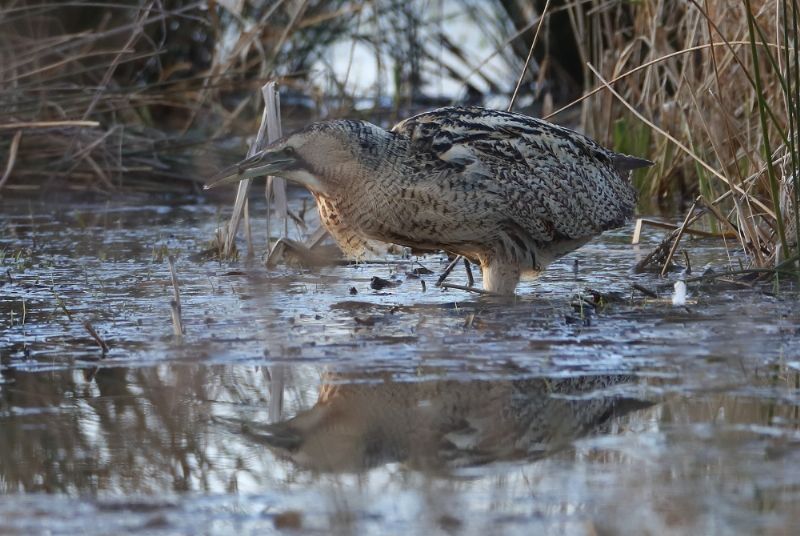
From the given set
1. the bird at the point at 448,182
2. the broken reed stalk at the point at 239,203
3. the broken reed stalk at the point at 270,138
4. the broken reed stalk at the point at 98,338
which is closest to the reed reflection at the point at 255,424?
the broken reed stalk at the point at 98,338

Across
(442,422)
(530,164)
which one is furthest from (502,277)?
(442,422)

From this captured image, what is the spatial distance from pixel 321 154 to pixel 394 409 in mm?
1759

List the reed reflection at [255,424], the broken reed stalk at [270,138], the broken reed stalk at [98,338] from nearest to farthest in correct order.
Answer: the reed reflection at [255,424] < the broken reed stalk at [98,338] < the broken reed stalk at [270,138]

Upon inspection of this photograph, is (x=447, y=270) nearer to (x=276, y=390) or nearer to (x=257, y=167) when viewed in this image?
(x=257, y=167)

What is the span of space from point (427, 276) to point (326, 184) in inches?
41.2

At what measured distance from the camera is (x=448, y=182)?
510cm

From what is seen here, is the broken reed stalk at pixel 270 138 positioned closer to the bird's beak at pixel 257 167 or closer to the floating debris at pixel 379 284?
the floating debris at pixel 379 284

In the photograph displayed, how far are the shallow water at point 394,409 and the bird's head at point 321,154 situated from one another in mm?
454

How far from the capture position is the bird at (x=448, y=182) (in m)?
5.06

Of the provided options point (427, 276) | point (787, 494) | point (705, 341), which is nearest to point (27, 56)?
point (427, 276)

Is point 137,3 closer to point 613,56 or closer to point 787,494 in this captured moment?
point 613,56

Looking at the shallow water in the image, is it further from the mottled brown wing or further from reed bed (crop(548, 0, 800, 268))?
reed bed (crop(548, 0, 800, 268))

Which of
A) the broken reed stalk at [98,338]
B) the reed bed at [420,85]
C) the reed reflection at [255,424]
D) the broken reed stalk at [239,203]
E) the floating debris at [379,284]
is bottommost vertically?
the reed reflection at [255,424]

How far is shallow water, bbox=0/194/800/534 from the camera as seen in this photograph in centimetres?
271
